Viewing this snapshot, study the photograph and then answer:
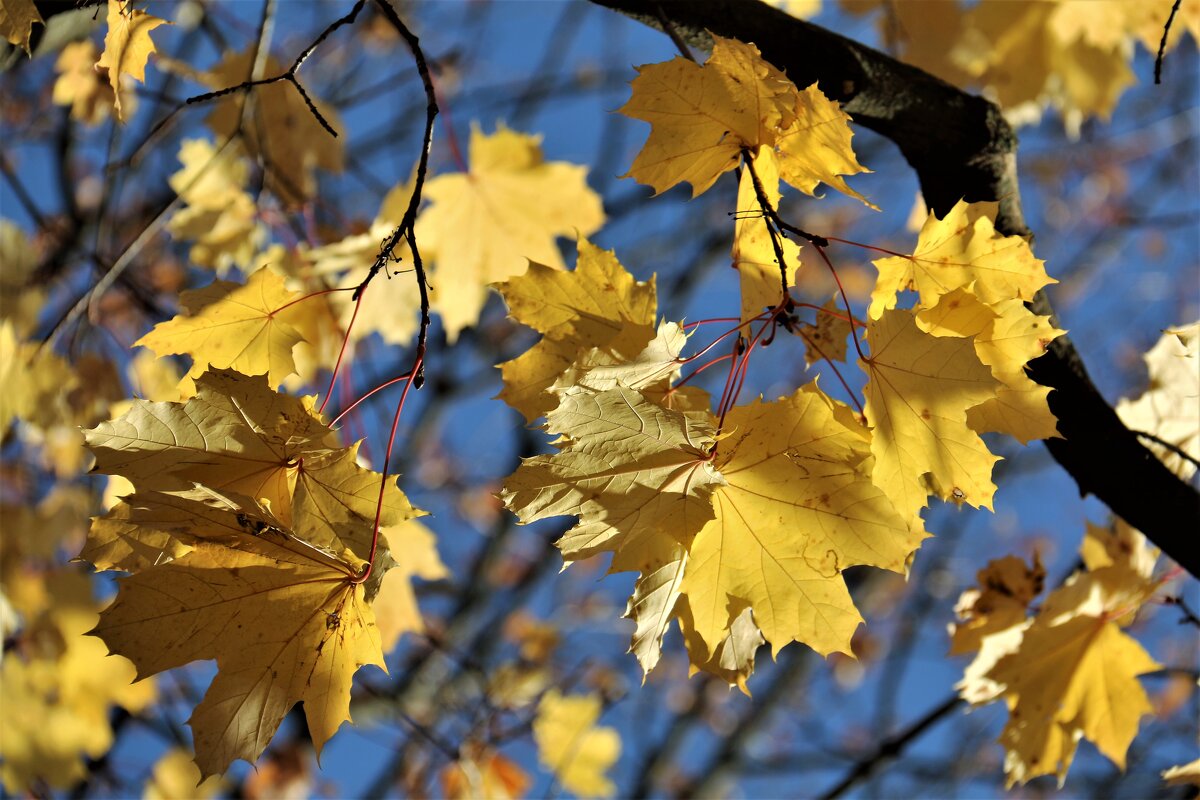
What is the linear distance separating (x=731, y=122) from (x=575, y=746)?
3056 millimetres

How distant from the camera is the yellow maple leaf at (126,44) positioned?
4.14 feet

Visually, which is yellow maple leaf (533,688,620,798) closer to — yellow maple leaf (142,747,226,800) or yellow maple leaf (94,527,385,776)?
yellow maple leaf (142,747,226,800)

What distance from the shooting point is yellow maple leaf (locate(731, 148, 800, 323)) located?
1.20 metres

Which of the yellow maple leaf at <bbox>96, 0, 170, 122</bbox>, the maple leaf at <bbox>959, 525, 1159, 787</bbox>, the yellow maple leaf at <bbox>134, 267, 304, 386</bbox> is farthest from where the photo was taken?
the maple leaf at <bbox>959, 525, 1159, 787</bbox>

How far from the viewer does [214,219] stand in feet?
7.39

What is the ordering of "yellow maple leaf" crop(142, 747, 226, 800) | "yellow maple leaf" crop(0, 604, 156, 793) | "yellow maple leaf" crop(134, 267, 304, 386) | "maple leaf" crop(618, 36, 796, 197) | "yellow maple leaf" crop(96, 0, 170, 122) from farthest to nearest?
"yellow maple leaf" crop(142, 747, 226, 800) → "yellow maple leaf" crop(0, 604, 156, 793) → "yellow maple leaf" crop(134, 267, 304, 386) → "yellow maple leaf" crop(96, 0, 170, 122) → "maple leaf" crop(618, 36, 796, 197)

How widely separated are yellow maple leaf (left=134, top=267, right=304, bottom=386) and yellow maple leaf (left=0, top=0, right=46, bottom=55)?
37 cm

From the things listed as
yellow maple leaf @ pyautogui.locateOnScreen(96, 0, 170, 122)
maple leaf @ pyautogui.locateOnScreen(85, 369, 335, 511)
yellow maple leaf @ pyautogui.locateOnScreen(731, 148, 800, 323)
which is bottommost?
maple leaf @ pyautogui.locateOnScreen(85, 369, 335, 511)

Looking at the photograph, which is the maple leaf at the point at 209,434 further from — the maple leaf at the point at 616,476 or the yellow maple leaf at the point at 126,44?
the yellow maple leaf at the point at 126,44

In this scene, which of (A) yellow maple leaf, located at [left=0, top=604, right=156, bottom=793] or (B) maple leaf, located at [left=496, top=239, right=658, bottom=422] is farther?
(A) yellow maple leaf, located at [left=0, top=604, right=156, bottom=793]

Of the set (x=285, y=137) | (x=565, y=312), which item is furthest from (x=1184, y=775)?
(x=285, y=137)

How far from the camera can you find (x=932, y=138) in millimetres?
1449

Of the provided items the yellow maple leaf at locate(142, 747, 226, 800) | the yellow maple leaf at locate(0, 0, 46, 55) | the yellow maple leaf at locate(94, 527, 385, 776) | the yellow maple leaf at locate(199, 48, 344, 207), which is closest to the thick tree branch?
the yellow maple leaf at locate(0, 0, 46, 55)

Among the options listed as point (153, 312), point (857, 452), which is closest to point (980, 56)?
point (857, 452)
